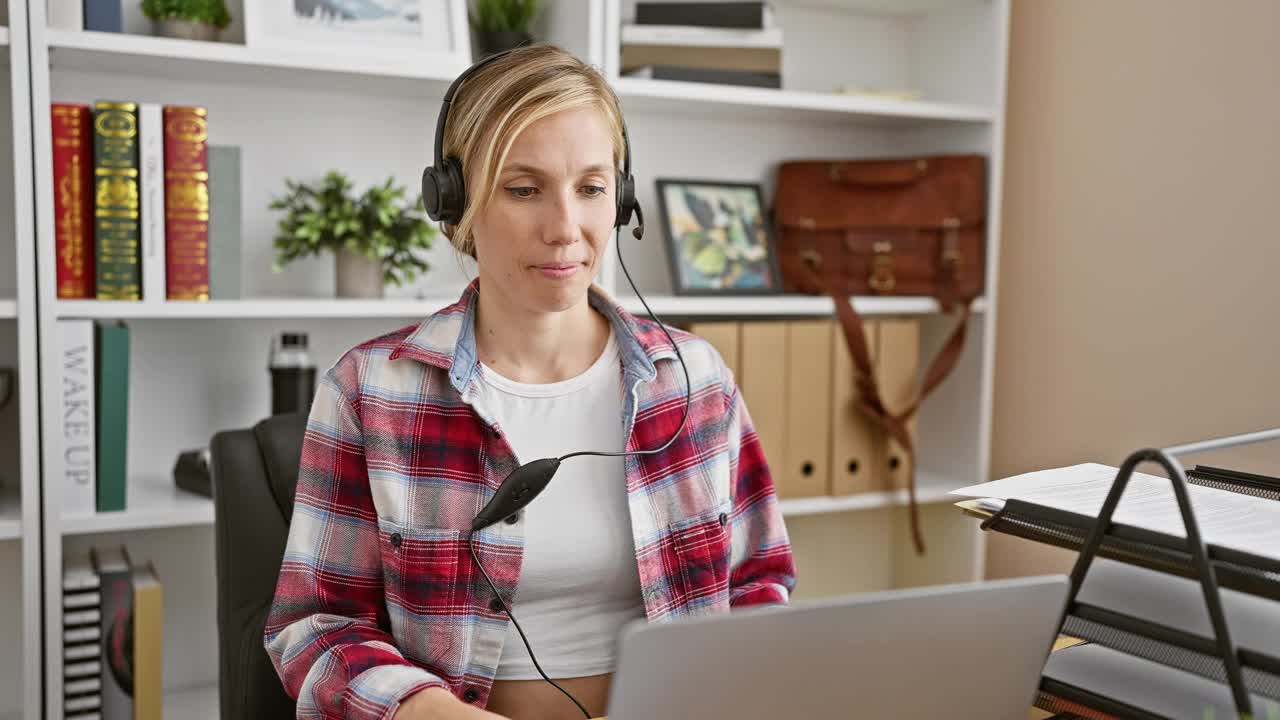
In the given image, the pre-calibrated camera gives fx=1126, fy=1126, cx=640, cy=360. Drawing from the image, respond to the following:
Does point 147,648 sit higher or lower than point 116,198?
lower

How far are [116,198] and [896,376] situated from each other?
1388 mm

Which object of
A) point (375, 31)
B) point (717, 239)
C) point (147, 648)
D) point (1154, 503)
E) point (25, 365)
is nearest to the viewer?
point (1154, 503)

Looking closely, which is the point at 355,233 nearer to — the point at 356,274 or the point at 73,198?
the point at 356,274

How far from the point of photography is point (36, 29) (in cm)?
156

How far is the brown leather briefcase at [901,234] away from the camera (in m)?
2.17

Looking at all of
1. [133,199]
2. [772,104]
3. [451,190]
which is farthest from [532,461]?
[772,104]

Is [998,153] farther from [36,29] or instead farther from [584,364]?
[36,29]

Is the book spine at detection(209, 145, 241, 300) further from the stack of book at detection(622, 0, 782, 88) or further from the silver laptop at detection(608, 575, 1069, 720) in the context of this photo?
the silver laptop at detection(608, 575, 1069, 720)

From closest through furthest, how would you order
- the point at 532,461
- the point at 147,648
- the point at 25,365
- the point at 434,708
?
the point at 434,708 → the point at 532,461 → the point at 25,365 → the point at 147,648

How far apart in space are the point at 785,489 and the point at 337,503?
1.15 metres

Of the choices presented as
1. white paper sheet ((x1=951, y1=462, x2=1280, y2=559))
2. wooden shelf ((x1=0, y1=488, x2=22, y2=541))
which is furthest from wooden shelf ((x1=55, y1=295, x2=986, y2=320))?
white paper sheet ((x1=951, y1=462, x2=1280, y2=559))

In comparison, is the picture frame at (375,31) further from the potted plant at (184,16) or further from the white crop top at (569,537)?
the white crop top at (569,537)

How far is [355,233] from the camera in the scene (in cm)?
185

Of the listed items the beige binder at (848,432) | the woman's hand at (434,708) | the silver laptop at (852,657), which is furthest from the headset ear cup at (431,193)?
the beige binder at (848,432)
